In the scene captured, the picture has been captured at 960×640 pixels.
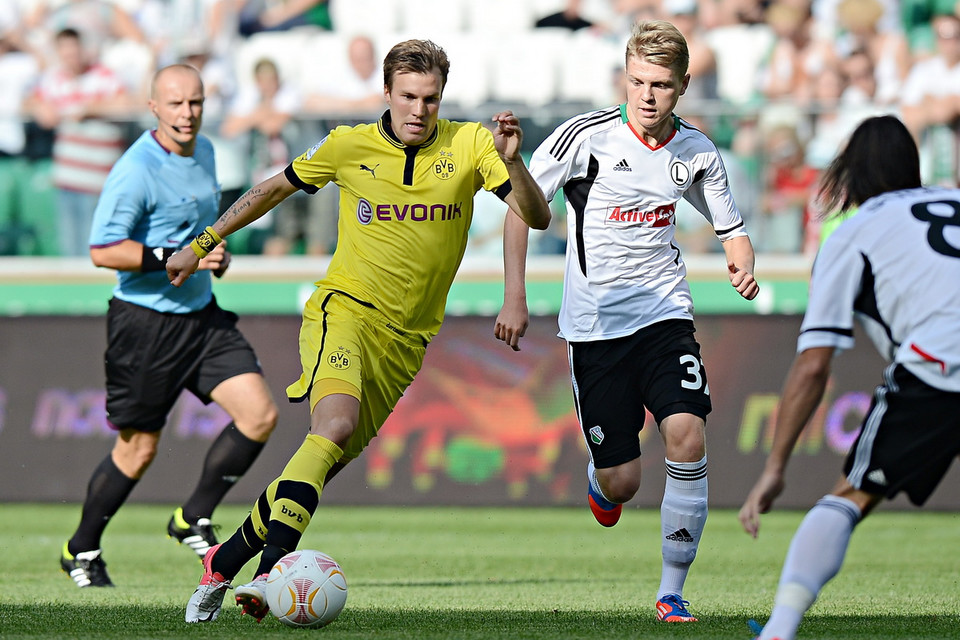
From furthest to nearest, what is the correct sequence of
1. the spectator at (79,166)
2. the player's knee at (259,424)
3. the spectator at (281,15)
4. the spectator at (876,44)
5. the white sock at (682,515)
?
the spectator at (281,15)
the spectator at (876,44)
the spectator at (79,166)
the player's knee at (259,424)
the white sock at (682,515)

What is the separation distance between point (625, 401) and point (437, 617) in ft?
4.65

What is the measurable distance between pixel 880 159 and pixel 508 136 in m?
1.41

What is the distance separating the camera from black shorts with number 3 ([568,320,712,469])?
6184 millimetres

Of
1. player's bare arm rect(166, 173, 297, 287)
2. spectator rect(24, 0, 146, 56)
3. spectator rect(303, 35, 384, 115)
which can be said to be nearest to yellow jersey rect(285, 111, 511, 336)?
player's bare arm rect(166, 173, 297, 287)

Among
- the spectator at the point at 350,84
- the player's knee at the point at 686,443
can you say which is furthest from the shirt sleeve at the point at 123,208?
the spectator at the point at 350,84

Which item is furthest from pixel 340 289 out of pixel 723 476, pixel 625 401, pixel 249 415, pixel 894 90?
pixel 894 90

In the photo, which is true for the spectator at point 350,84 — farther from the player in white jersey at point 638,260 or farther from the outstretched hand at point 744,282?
the outstretched hand at point 744,282

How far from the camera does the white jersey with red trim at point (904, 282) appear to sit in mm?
4215

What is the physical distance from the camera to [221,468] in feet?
25.5

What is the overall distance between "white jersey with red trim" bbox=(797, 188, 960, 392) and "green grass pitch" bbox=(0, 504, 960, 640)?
4.23 ft

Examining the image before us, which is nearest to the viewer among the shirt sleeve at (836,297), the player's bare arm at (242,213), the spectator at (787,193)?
the shirt sleeve at (836,297)

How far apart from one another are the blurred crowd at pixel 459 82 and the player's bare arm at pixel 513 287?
23.8ft

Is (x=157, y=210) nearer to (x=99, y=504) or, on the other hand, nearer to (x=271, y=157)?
(x=99, y=504)

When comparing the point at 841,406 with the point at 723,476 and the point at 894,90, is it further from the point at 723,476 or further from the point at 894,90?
the point at 894,90
